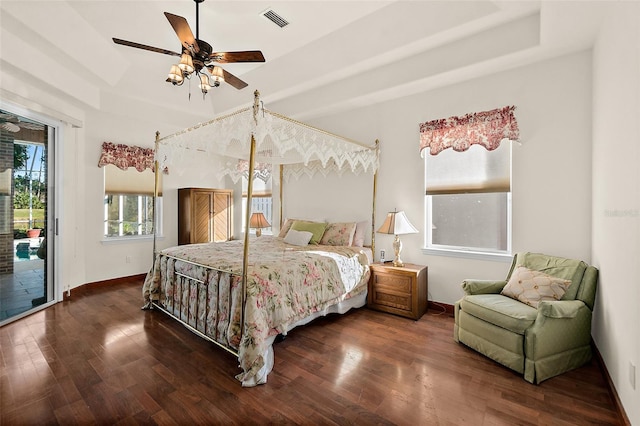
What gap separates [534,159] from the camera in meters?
2.99

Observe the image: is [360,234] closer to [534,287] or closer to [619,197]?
[534,287]

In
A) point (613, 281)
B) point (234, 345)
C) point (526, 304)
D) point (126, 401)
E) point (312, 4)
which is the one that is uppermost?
point (312, 4)

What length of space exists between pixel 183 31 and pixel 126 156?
123 inches

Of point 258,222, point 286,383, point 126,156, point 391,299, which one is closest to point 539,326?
point 391,299

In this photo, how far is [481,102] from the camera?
3297 mm

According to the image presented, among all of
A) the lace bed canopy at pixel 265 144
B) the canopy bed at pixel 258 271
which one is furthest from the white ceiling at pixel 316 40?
the canopy bed at pixel 258 271

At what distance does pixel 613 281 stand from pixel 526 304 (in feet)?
2.02

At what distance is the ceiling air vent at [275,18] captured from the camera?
3.03m

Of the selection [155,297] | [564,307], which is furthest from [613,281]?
[155,297]

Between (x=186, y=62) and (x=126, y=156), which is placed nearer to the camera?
(x=186, y=62)

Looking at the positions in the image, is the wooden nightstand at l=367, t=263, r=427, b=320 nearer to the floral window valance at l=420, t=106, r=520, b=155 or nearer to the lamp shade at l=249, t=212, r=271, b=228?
the floral window valance at l=420, t=106, r=520, b=155

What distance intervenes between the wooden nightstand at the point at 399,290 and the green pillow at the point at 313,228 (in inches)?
35.6

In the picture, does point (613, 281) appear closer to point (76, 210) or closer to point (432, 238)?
point (432, 238)

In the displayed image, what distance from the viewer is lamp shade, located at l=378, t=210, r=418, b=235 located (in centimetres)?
350
